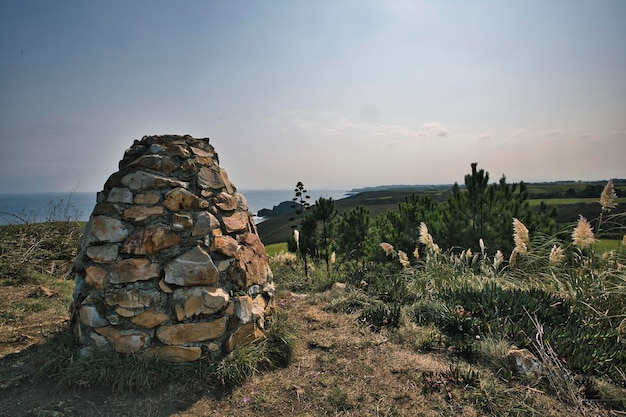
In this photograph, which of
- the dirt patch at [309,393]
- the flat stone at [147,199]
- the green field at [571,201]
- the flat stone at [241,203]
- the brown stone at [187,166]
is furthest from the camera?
the green field at [571,201]

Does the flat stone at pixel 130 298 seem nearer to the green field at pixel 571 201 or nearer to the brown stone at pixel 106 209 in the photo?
the brown stone at pixel 106 209

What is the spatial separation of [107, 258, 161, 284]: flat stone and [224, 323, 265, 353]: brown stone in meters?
1.01

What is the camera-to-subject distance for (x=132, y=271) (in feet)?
10.5

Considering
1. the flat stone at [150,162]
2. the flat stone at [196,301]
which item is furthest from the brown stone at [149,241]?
the flat stone at [150,162]

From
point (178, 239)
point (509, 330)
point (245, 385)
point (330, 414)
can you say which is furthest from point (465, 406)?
point (178, 239)

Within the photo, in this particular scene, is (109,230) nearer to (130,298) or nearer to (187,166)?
(130,298)

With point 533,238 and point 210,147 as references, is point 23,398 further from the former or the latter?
point 533,238

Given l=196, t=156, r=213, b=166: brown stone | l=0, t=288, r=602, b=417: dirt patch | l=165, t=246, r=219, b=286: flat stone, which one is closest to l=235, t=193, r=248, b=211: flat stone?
l=196, t=156, r=213, b=166: brown stone

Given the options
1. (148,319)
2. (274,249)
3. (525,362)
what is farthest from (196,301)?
(274,249)

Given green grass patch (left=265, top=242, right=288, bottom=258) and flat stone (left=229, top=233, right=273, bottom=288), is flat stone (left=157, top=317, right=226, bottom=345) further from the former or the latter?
green grass patch (left=265, top=242, right=288, bottom=258)

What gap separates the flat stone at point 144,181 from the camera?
347cm

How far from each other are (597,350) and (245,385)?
11.6 ft

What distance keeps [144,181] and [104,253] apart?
834mm

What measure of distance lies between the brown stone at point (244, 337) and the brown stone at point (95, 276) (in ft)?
4.62
